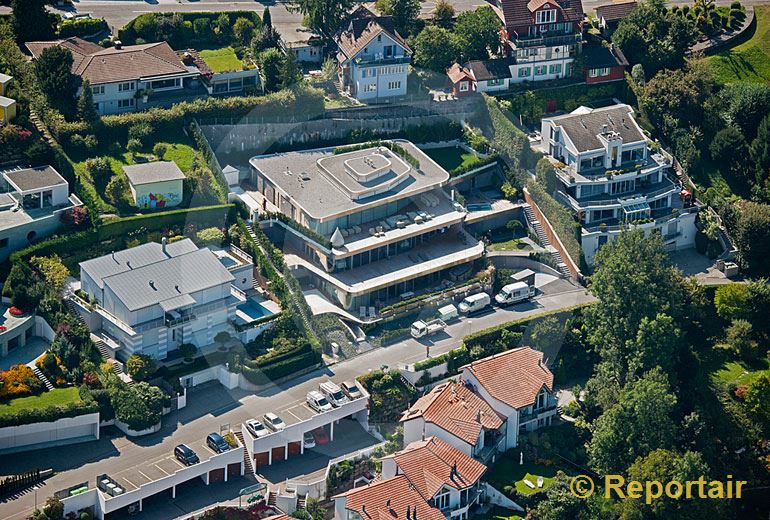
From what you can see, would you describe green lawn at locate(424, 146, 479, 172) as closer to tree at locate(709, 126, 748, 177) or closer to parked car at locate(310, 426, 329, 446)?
tree at locate(709, 126, 748, 177)

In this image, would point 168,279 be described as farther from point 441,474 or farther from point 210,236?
point 441,474

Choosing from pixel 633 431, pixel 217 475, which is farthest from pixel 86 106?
pixel 633 431

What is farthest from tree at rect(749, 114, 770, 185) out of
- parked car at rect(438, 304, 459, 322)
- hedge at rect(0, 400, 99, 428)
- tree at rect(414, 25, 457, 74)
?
hedge at rect(0, 400, 99, 428)

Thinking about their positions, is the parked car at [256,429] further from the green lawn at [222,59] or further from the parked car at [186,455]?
the green lawn at [222,59]

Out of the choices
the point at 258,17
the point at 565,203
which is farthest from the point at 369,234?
the point at 258,17

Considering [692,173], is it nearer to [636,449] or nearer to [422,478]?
[636,449]

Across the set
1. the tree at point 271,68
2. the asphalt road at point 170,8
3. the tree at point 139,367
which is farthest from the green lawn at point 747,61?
the tree at point 139,367

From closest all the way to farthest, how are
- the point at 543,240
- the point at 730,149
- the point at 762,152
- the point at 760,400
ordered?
1. the point at 760,400
2. the point at 543,240
3. the point at 762,152
4. the point at 730,149
